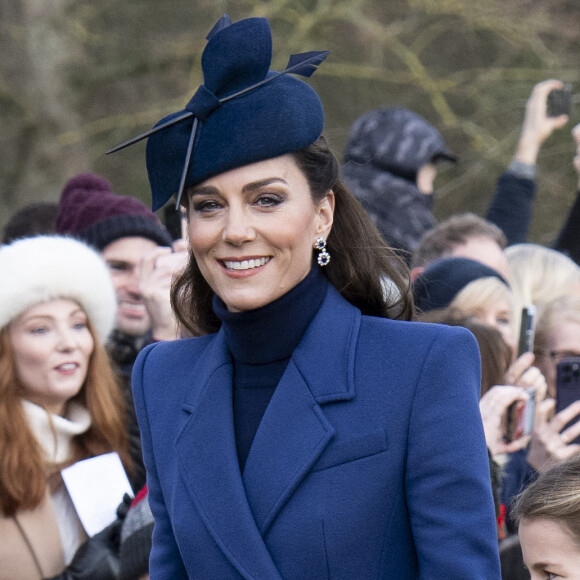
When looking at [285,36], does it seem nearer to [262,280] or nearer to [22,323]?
[22,323]

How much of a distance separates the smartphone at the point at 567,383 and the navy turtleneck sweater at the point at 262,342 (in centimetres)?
168

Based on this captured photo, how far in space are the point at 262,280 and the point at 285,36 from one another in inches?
295

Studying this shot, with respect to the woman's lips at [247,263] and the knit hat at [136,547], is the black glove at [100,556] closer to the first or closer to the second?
the knit hat at [136,547]

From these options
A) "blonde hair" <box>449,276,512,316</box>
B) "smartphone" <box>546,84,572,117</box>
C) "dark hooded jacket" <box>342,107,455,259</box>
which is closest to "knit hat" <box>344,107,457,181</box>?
"dark hooded jacket" <box>342,107,455,259</box>

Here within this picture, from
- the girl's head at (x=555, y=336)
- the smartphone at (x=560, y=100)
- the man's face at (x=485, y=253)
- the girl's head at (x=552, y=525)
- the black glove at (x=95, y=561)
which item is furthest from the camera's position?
the smartphone at (x=560, y=100)

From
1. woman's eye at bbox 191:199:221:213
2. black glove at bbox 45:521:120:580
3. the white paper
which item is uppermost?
woman's eye at bbox 191:199:221:213

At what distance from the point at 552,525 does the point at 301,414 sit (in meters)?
0.59

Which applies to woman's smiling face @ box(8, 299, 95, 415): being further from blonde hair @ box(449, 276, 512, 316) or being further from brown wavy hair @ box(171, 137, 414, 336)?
brown wavy hair @ box(171, 137, 414, 336)

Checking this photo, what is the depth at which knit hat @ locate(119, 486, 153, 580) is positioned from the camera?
2928 mm

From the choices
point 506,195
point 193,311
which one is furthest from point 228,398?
point 506,195

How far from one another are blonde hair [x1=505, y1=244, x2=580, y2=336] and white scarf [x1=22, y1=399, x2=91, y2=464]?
76.5 inches

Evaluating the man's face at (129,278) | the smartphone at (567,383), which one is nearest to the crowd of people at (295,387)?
the smartphone at (567,383)

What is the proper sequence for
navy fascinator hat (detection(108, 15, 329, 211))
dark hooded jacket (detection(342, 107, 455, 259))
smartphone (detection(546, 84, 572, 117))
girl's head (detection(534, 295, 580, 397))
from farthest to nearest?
smartphone (detection(546, 84, 572, 117)) < dark hooded jacket (detection(342, 107, 455, 259)) < girl's head (detection(534, 295, 580, 397)) < navy fascinator hat (detection(108, 15, 329, 211))

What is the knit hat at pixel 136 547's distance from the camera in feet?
9.61
